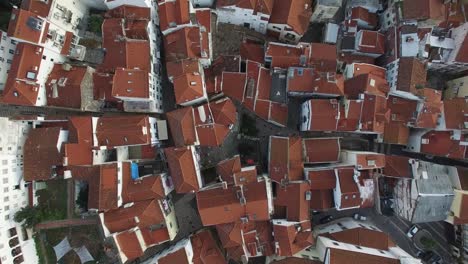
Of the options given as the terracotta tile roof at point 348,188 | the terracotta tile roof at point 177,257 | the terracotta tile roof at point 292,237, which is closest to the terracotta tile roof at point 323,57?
the terracotta tile roof at point 348,188

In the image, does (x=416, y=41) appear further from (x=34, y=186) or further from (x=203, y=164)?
Answer: (x=34, y=186)

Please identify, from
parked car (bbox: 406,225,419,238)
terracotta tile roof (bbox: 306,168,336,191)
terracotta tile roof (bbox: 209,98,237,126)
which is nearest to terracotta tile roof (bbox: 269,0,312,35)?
terracotta tile roof (bbox: 209,98,237,126)

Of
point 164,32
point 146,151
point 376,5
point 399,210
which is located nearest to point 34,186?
point 146,151

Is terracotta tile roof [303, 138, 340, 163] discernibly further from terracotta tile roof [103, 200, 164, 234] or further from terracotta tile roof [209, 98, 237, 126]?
terracotta tile roof [103, 200, 164, 234]

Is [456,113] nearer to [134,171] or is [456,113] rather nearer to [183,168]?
[183,168]

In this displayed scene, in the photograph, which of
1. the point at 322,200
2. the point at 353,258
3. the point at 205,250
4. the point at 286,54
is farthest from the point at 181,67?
the point at 353,258

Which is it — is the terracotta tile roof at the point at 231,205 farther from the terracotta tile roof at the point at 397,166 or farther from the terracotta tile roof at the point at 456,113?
the terracotta tile roof at the point at 456,113
